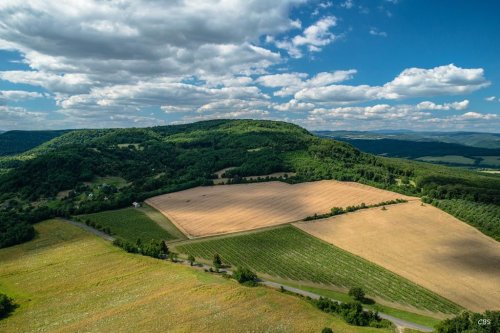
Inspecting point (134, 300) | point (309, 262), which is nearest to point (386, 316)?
point (309, 262)

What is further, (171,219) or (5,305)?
(171,219)

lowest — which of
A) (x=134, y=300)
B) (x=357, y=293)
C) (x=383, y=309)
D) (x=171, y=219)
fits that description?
(x=383, y=309)

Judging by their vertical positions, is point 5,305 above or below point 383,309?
above

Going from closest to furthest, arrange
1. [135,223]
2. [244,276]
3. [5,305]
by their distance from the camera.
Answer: [5,305] → [244,276] → [135,223]

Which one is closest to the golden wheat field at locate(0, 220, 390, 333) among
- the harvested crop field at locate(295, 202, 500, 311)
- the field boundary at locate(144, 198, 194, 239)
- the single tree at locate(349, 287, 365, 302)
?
the single tree at locate(349, 287, 365, 302)

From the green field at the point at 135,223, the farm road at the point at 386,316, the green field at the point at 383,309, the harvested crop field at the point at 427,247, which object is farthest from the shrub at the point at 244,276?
the green field at the point at 135,223

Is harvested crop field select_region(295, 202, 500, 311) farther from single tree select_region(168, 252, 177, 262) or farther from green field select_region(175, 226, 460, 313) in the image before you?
single tree select_region(168, 252, 177, 262)

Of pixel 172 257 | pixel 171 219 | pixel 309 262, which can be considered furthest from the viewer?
pixel 171 219

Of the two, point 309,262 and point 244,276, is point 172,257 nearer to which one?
point 244,276
